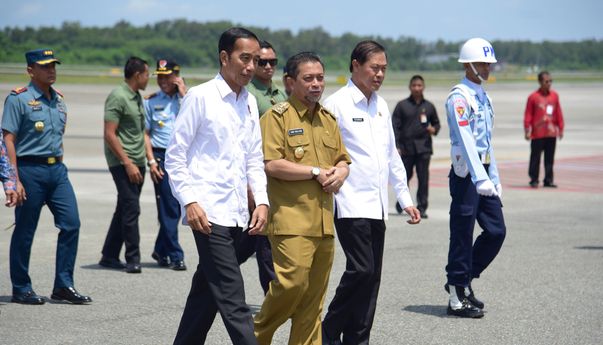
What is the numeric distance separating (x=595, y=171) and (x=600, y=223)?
7945 millimetres

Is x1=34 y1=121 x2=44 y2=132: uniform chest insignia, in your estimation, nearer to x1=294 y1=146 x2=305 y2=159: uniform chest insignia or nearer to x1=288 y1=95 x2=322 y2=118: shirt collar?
x1=288 y1=95 x2=322 y2=118: shirt collar

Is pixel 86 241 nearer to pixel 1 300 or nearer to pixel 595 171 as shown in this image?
pixel 1 300

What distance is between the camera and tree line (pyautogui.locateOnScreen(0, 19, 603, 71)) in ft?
416

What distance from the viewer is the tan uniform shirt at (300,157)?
229 inches

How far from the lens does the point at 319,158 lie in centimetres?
592

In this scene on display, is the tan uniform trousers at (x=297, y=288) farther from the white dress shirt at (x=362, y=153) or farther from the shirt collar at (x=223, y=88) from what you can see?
the shirt collar at (x=223, y=88)

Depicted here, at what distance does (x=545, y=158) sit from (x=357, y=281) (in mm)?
12817

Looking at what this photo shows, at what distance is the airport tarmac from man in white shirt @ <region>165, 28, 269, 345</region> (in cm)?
154

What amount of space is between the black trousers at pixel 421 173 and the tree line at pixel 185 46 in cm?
9210

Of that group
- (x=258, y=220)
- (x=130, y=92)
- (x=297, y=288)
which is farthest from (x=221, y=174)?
(x=130, y=92)

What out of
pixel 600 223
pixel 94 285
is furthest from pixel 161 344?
pixel 600 223

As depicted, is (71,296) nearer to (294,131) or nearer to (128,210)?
(128,210)

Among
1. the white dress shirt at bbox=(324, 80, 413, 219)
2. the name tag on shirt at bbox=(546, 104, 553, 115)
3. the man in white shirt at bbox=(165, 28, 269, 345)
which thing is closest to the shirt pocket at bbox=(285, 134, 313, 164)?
the man in white shirt at bbox=(165, 28, 269, 345)

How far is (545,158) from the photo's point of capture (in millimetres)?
18594
